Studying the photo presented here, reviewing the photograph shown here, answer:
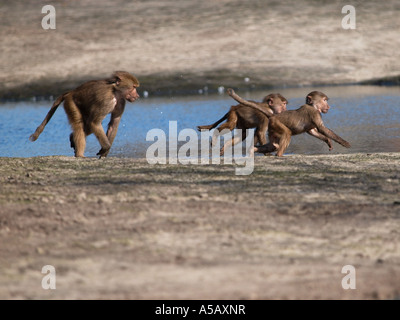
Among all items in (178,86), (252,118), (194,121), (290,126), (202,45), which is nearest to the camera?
(290,126)

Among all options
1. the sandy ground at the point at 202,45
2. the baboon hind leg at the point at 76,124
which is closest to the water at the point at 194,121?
the baboon hind leg at the point at 76,124

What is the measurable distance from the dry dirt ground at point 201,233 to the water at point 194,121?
2.90m

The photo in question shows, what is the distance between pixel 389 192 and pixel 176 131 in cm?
528

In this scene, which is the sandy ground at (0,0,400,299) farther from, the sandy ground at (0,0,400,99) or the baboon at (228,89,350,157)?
the sandy ground at (0,0,400,99)

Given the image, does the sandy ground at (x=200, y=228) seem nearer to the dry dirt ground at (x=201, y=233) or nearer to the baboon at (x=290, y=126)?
the dry dirt ground at (x=201, y=233)

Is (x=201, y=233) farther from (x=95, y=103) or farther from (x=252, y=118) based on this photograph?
(x=252, y=118)

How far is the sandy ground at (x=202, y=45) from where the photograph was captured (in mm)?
16250

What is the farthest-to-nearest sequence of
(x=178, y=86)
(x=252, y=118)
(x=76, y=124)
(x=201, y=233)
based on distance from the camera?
(x=178, y=86)
(x=252, y=118)
(x=76, y=124)
(x=201, y=233)

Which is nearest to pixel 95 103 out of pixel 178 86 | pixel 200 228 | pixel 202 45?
pixel 200 228

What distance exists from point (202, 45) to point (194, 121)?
6.34 meters

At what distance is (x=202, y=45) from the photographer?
682 inches

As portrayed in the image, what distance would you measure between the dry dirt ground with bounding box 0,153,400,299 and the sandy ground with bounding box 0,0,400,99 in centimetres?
996

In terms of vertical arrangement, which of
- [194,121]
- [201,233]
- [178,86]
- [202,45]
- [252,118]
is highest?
[202,45]
